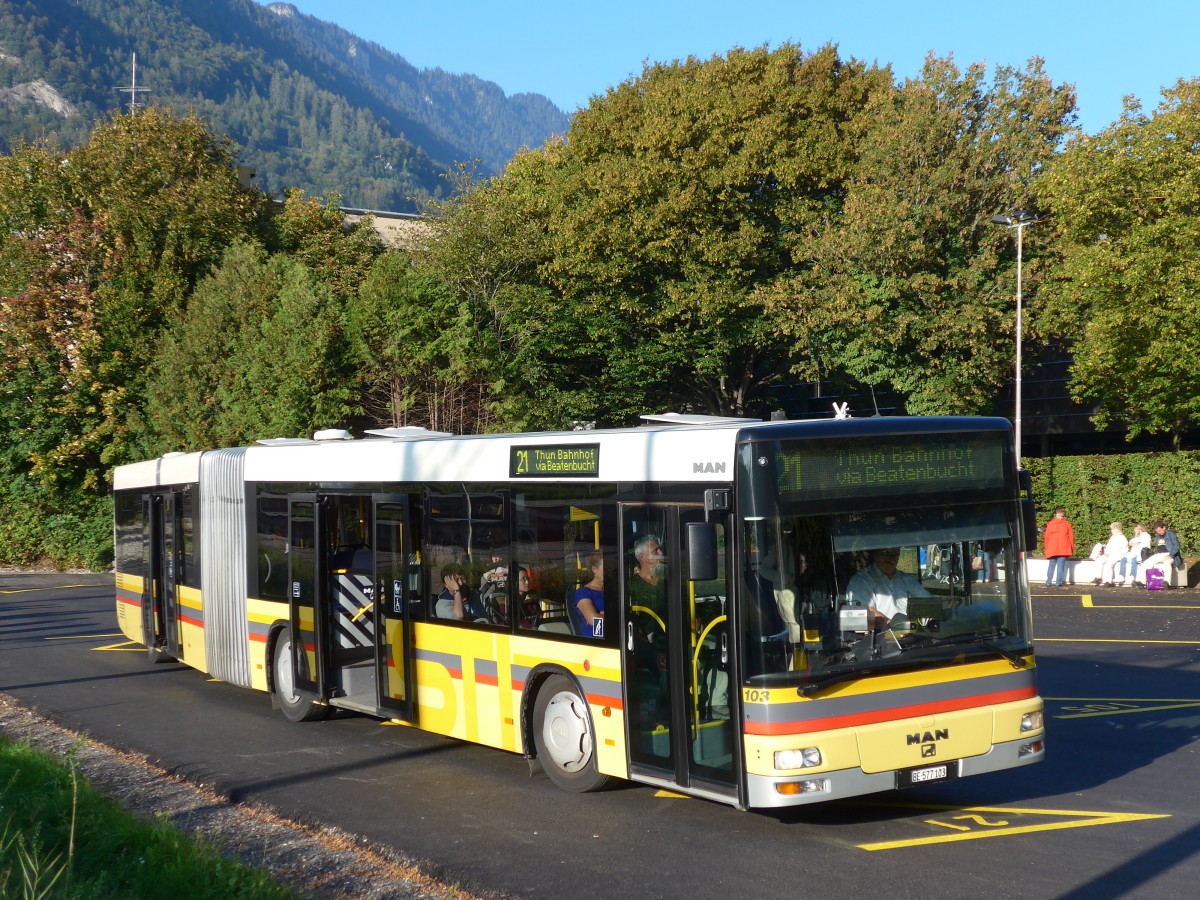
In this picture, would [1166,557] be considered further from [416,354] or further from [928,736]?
[928,736]

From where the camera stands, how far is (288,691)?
46.1 feet

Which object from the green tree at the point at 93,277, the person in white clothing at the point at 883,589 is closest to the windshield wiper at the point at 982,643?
the person in white clothing at the point at 883,589

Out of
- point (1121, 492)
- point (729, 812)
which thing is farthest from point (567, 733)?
point (1121, 492)

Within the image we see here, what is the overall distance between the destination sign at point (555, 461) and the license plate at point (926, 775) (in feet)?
10.1

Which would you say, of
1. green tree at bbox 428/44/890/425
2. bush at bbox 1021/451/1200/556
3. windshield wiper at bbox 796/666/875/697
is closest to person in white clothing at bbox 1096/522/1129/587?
bush at bbox 1021/451/1200/556

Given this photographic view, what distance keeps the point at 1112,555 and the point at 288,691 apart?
68.0 ft

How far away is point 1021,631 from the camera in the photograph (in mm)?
8750

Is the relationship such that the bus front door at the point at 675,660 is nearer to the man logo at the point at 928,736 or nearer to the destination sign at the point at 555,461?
the destination sign at the point at 555,461

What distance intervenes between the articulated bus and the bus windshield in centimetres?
1

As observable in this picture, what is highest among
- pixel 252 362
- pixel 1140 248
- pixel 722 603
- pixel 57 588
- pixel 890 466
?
pixel 1140 248

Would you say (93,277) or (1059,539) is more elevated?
(93,277)

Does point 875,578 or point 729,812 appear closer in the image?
point 875,578

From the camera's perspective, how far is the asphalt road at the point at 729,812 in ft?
24.5

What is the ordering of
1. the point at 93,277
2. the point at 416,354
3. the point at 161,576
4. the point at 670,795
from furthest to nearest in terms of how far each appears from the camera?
the point at 93,277 < the point at 416,354 < the point at 161,576 < the point at 670,795
